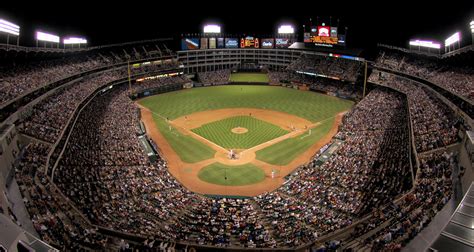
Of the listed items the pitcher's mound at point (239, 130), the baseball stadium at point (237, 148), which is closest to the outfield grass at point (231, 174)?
the baseball stadium at point (237, 148)

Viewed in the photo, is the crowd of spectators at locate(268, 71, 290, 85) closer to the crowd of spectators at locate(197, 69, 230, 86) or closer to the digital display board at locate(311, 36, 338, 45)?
the crowd of spectators at locate(197, 69, 230, 86)

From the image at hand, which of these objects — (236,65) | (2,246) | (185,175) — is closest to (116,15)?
(236,65)

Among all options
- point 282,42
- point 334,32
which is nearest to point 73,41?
point 282,42

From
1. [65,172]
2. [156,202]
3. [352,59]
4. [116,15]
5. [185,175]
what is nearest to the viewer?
[156,202]

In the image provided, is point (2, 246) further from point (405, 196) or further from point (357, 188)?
point (357, 188)

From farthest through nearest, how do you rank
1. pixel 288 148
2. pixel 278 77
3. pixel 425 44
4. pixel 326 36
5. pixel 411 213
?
pixel 278 77
pixel 326 36
pixel 425 44
pixel 288 148
pixel 411 213

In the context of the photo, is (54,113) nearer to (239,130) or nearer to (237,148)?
(237,148)
